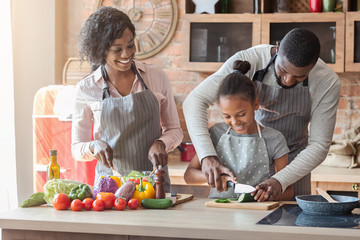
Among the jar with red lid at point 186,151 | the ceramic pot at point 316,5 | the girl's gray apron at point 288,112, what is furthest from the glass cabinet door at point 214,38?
the girl's gray apron at point 288,112

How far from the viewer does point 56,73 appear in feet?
14.6

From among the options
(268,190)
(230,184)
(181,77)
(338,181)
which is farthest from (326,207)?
(181,77)

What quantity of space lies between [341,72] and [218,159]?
1914mm

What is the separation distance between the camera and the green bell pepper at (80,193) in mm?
2086

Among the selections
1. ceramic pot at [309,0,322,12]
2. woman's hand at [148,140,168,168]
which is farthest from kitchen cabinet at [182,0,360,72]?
woman's hand at [148,140,168,168]

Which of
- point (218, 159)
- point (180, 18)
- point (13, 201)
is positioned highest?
point (180, 18)

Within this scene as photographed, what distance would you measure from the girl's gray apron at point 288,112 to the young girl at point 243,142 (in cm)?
8

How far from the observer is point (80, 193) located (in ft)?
6.86

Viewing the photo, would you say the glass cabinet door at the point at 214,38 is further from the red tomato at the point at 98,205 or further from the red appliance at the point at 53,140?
the red tomato at the point at 98,205

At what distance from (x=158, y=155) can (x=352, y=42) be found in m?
2.02

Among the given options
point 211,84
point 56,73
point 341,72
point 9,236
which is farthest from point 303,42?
point 56,73

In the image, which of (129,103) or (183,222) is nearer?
(183,222)

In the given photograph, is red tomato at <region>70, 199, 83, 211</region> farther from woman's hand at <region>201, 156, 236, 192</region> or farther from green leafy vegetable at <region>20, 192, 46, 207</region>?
woman's hand at <region>201, 156, 236, 192</region>

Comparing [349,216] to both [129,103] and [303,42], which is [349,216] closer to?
[303,42]
